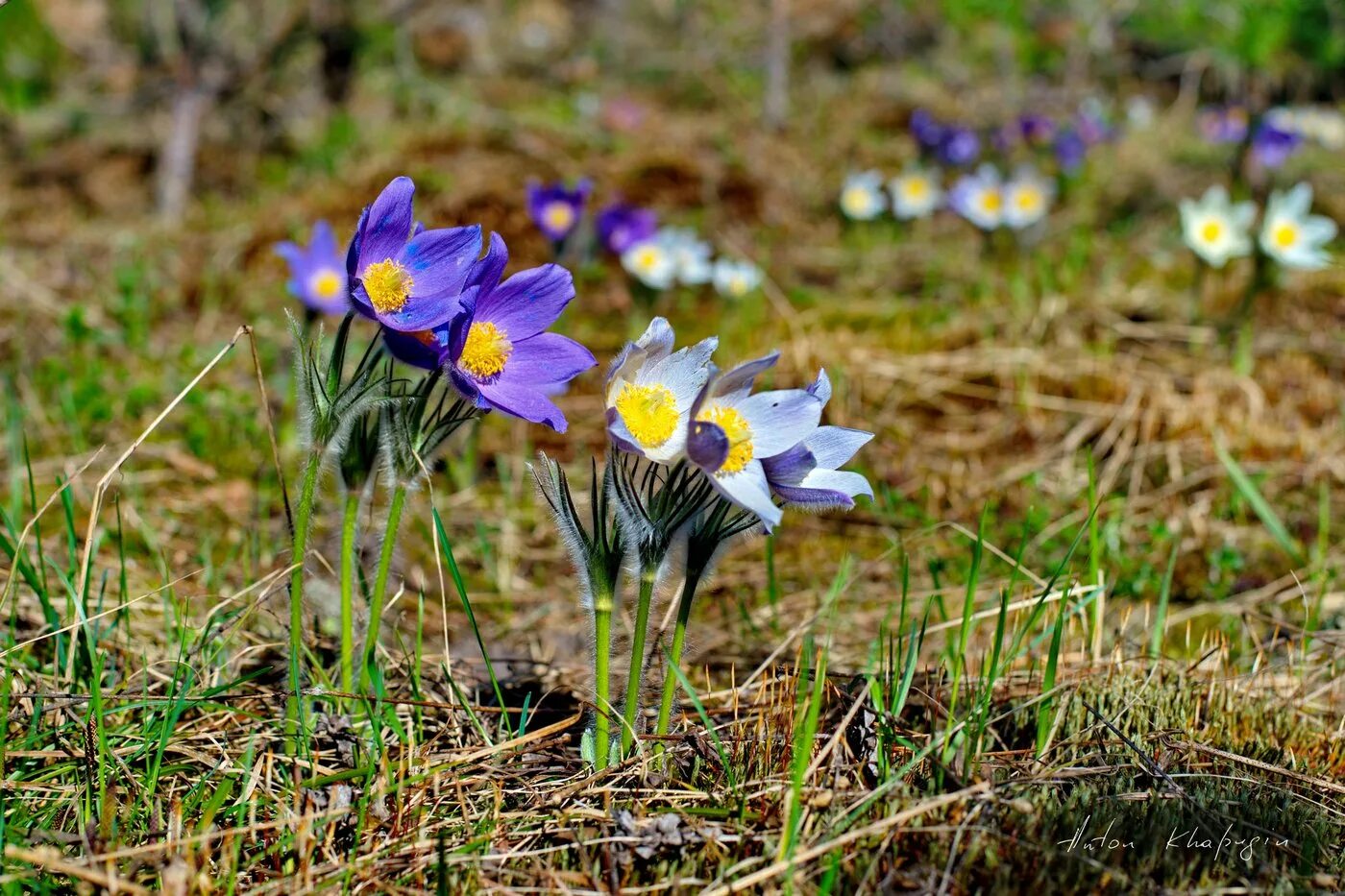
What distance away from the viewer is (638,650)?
157 cm

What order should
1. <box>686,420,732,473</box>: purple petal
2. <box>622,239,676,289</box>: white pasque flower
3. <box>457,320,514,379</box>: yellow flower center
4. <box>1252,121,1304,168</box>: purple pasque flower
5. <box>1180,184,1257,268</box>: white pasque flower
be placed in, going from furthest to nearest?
1. <box>1252,121,1304,168</box>: purple pasque flower
2. <box>622,239,676,289</box>: white pasque flower
3. <box>1180,184,1257,268</box>: white pasque flower
4. <box>457,320,514,379</box>: yellow flower center
5. <box>686,420,732,473</box>: purple petal

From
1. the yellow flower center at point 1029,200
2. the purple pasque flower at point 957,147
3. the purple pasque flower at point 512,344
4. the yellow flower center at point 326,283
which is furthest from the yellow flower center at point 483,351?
the purple pasque flower at point 957,147

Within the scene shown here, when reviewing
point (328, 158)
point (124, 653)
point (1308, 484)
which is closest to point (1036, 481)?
point (1308, 484)

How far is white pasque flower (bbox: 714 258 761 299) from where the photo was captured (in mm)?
4344

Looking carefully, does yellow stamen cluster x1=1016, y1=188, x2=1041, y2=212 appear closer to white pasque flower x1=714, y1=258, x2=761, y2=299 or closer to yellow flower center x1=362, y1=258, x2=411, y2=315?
white pasque flower x1=714, y1=258, x2=761, y2=299

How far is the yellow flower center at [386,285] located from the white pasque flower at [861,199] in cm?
413

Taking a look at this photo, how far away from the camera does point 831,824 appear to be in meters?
1.43

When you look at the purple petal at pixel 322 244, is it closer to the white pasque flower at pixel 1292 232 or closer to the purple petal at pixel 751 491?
the purple petal at pixel 751 491

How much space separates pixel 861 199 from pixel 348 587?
4.29m

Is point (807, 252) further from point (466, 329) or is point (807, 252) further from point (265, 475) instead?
point (466, 329)

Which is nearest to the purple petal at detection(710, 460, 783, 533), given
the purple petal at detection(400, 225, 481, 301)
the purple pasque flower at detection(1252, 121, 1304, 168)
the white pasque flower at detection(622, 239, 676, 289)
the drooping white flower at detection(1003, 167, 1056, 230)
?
the purple petal at detection(400, 225, 481, 301)

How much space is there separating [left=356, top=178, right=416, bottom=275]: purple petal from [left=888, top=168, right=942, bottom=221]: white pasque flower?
4.20m

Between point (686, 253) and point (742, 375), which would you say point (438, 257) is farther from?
point (686, 253)

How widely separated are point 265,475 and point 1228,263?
4.14 m
